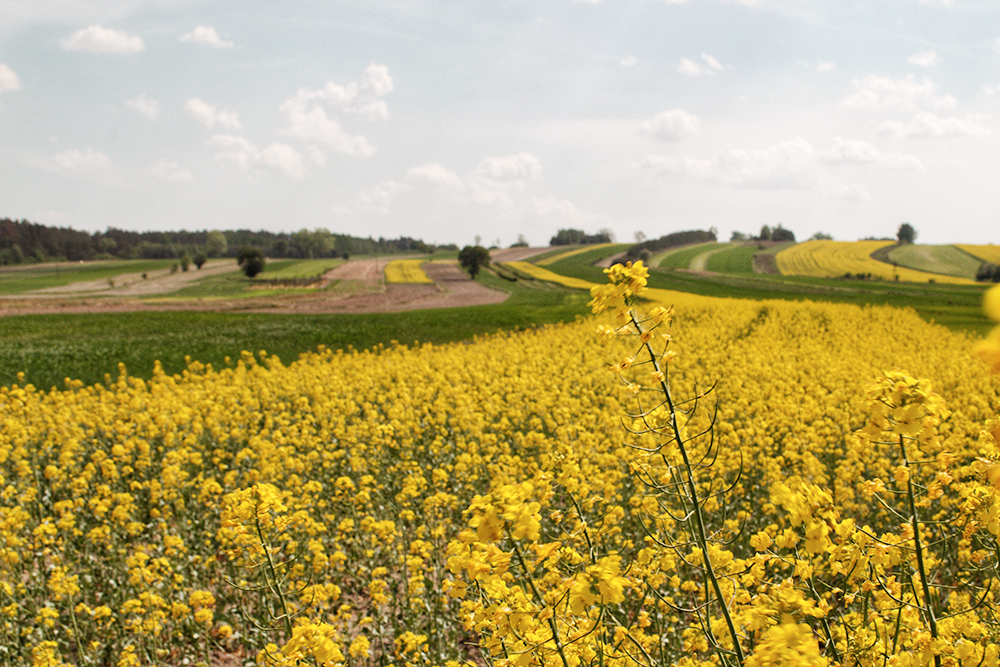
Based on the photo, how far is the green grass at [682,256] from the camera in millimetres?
70269

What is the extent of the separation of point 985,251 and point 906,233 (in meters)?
22.3

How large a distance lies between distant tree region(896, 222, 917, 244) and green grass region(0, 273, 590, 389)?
249 ft

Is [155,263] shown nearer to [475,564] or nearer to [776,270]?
[776,270]

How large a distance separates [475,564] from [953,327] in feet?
108

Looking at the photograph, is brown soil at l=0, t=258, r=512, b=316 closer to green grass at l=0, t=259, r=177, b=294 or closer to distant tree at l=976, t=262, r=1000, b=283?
green grass at l=0, t=259, r=177, b=294

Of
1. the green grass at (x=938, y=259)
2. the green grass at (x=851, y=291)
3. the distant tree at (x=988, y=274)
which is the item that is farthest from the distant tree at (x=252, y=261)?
the distant tree at (x=988, y=274)

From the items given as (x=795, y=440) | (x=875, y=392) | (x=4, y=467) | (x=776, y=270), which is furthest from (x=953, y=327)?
(x=776, y=270)

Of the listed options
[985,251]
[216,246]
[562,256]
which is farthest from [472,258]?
[216,246]

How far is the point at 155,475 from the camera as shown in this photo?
8.15 meters

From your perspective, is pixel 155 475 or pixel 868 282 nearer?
pixel 155 475

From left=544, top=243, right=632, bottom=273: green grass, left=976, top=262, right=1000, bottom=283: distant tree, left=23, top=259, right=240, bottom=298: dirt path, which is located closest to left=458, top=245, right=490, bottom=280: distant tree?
left=544, top=243, right=632, bottom=273: green grass

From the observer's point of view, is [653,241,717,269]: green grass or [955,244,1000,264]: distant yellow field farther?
[653,241,717,269]: green grass

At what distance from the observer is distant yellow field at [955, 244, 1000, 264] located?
6192cm

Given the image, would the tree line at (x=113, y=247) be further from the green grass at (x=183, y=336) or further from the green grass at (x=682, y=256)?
the green grass at (x=183, y=336)
